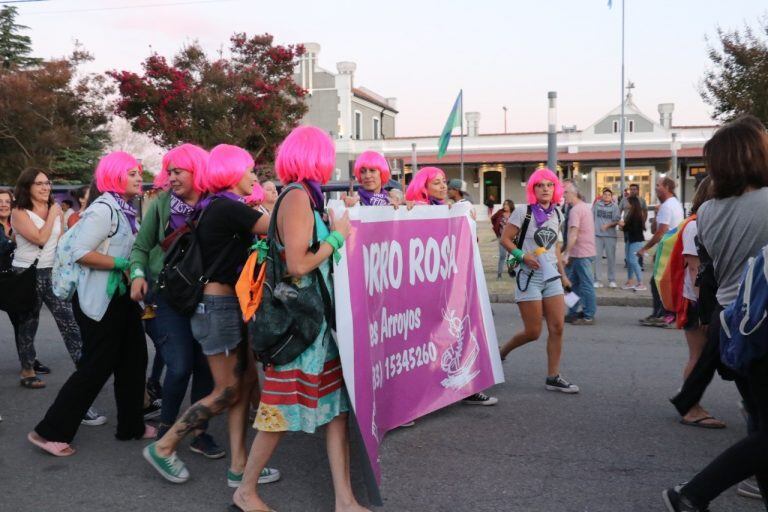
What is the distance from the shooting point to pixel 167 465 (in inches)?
146

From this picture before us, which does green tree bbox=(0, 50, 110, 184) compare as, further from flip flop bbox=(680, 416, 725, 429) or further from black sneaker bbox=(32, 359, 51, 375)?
flip flop bbox=(680, 416, 725, 429)

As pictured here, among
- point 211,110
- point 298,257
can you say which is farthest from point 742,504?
point 211,110

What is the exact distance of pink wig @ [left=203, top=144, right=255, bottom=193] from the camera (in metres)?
3.57

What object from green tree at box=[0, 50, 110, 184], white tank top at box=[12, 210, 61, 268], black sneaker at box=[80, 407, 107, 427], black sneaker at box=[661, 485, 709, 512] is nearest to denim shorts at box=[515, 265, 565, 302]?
black sneaker at box=[661, 485, 709, 512]

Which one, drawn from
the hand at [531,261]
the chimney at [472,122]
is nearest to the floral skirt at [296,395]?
the hand at [531,261]

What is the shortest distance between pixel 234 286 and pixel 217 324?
0.21 m

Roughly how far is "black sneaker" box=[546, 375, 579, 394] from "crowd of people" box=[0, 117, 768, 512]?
0.03 meters

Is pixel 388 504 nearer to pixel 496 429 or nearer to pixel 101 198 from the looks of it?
pixel 496 429

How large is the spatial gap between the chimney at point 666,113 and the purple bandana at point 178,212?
46.4 m

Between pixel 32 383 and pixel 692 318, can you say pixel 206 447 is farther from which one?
pixel 692 318

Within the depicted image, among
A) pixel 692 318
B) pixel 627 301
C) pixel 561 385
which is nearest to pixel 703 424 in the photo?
pixel 692 318

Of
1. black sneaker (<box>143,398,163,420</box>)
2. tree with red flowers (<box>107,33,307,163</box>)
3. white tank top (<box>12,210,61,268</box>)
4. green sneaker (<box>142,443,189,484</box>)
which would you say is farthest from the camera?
tree with red flowers (<box>107,33,307,163</box>)

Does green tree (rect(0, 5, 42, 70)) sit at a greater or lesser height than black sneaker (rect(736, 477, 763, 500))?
greater

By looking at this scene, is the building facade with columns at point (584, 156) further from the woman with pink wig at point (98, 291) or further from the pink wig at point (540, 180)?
the woman with pink wig at point (98, 291)
